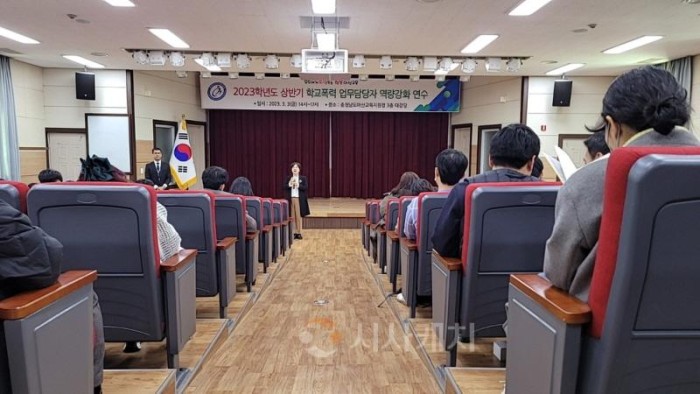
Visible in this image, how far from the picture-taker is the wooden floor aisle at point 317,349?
2455 millimetres

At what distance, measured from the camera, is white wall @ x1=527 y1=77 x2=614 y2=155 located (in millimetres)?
9195

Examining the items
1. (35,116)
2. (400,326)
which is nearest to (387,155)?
(35,116)

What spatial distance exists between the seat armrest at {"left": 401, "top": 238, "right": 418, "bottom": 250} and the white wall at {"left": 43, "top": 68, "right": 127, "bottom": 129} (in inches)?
296

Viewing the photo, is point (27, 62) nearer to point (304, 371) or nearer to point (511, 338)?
point (304, 371)

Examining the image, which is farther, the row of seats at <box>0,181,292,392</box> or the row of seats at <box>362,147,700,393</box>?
the row of seats at <box>0,181,292,392</box>

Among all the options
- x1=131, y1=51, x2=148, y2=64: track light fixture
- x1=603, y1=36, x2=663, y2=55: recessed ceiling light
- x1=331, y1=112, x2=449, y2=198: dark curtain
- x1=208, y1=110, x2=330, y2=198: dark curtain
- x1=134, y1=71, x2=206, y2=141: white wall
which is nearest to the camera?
x1=603, y1=36, x2=663, y2=55: recessed ceiling light

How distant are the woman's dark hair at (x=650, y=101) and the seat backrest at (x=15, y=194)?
2.19 meters

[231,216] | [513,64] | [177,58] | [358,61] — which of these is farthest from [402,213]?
[177,58]

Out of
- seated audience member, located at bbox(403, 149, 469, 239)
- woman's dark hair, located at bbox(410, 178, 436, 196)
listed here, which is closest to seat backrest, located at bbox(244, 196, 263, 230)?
woman's dark hair, located at bbox(410, 178, 436, 196)

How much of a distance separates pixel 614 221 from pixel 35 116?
9.75m

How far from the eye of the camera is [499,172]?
2221 mm

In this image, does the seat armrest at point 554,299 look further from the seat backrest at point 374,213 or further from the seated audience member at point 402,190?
the seat backrest at point 374,213

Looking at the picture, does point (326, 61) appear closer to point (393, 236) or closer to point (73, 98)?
point (393, 236)

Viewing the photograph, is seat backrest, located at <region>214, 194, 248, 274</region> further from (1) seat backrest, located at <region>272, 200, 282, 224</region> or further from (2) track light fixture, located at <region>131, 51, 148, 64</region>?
(2) track light fixture, located at <region>131, 51, 148, 64</region>
